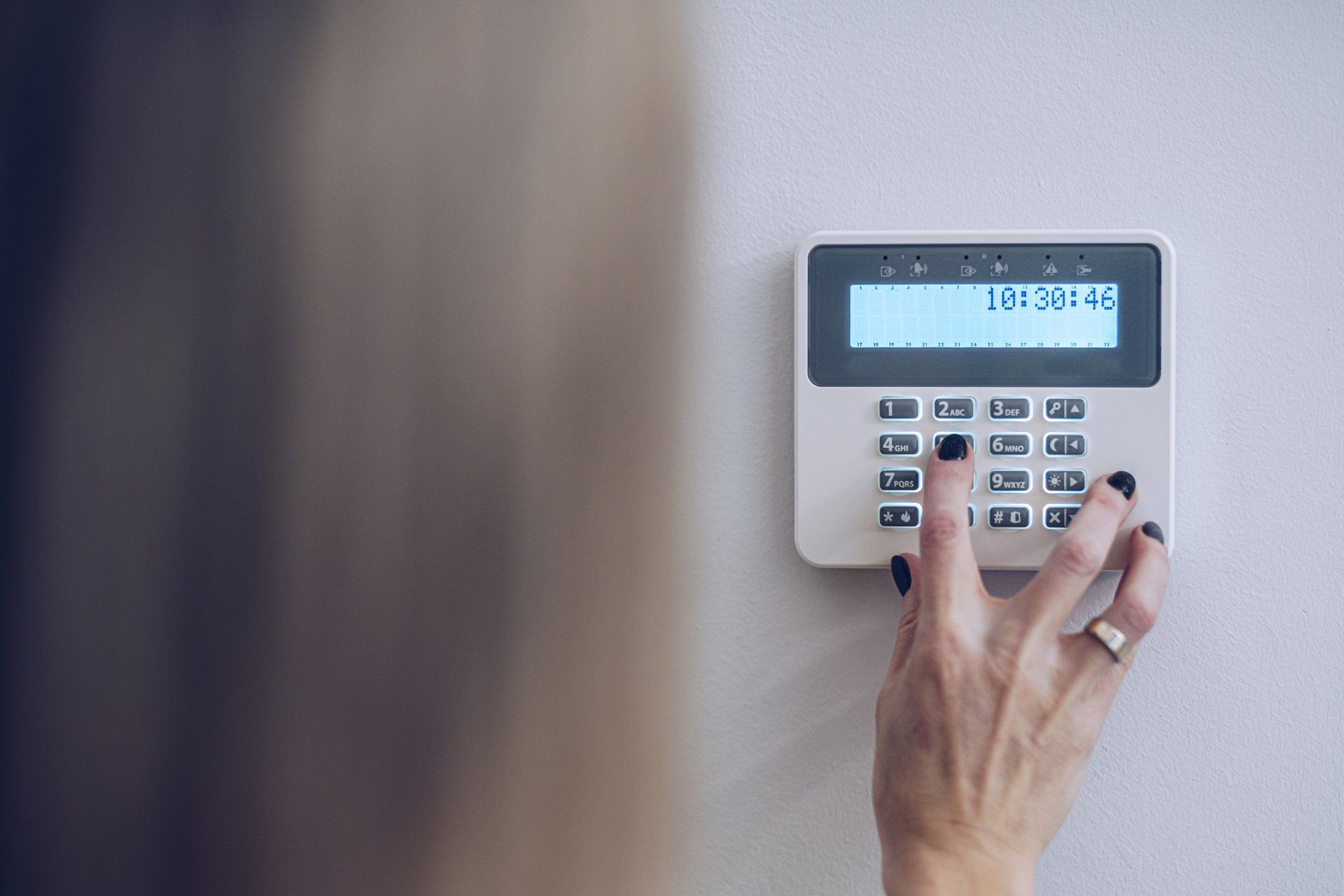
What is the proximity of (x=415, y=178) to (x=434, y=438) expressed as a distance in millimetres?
156

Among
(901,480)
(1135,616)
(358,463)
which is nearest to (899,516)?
(901,480)

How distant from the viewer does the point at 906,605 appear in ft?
1.40

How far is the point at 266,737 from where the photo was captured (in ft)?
1.57

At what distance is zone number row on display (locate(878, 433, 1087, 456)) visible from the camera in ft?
1.42

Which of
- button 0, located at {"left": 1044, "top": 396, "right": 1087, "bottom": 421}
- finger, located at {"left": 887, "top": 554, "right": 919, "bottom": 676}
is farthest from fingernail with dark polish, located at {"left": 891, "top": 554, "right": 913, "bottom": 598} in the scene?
button 0, located at {"left": 1044, "top": 396, "right": 1087, "bottom": 421}

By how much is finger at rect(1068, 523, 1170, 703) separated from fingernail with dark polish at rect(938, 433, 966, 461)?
0.10 meters

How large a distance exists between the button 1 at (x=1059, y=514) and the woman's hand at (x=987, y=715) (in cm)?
3

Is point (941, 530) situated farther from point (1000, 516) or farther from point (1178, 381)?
point (1178, 381)

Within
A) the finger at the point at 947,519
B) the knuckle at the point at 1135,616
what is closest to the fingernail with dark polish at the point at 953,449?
the finger at the point at 947,519

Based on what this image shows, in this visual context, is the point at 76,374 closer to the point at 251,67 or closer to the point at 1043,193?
the point at 251,67

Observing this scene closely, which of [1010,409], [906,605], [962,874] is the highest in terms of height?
[1010,409]

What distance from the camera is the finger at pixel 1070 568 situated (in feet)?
1.25

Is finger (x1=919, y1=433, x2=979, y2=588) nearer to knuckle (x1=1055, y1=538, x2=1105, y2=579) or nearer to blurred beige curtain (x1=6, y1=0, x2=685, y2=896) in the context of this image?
knuckle (x1=1055, y1=538, x2=1105, y2=579)

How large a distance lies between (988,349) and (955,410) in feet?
0.13
